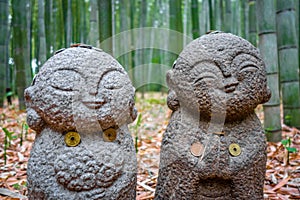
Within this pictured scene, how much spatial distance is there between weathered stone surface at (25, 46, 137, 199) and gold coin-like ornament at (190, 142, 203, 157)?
1.07 ft

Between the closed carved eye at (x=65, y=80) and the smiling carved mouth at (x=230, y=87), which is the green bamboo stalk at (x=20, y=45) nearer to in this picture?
the closed carved eye at (x=65, y=80)

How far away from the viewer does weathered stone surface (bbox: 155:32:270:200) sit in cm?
169

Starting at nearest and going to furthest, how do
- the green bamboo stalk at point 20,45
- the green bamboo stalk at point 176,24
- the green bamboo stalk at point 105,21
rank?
the green bamboo stalk at point 105,21 < the green bamboo stalk at point 176,24 < the green bamboo stalk at point 20,45

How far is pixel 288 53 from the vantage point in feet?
10.4

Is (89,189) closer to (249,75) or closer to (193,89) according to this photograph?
(193,89)

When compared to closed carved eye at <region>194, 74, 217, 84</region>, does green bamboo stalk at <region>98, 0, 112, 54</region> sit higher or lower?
higher

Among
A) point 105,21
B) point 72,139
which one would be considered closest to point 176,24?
point 105,21

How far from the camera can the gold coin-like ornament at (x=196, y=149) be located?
1707mm

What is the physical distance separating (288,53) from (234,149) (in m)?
1.83

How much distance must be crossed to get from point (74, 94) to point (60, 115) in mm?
114

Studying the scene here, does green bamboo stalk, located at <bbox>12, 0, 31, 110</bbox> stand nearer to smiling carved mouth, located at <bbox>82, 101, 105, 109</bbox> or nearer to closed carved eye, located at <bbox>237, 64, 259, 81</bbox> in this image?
smiling carved mouth, located at <bbox>82, 101, 105, 109</bbox>

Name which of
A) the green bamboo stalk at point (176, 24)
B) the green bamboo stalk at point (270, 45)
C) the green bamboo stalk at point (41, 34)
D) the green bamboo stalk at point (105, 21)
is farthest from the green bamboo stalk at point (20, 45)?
the green bamboo stalk at point (270, 45)

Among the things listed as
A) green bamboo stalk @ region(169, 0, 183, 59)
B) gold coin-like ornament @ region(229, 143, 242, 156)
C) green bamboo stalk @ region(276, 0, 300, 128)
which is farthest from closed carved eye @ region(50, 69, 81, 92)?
green bamboo stalk @ region(276, 0, 300, 128)

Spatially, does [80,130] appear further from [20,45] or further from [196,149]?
[20,45]
